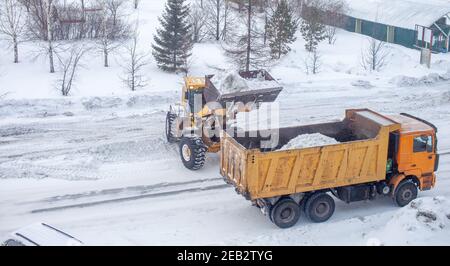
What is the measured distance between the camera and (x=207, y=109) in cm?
1814

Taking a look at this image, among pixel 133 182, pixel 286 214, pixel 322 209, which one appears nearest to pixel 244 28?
pixel 133 182

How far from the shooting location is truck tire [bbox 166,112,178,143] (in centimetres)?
1964

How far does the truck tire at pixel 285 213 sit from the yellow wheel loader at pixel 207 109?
12.9ft

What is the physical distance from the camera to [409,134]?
14547 millimetres

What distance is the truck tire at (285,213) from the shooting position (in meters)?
13.8

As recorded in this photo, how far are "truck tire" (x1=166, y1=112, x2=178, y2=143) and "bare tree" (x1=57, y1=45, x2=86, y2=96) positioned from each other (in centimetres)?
777

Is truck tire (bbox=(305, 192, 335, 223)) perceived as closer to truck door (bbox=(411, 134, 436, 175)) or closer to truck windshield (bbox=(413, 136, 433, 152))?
truck door (bbox=(411, 134, 436, 175))

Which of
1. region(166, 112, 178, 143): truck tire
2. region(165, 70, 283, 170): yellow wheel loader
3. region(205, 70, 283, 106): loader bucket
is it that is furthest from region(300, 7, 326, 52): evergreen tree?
region(166, 112, 178, 143): truck tire

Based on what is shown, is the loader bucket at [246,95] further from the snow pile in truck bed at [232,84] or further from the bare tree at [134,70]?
the bare tree at [134,70]

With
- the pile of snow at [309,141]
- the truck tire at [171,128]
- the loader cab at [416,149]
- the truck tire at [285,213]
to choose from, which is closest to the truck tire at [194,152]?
the truck tire at [171,128]

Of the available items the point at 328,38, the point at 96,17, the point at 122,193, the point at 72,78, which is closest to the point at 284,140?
the point at 122,193

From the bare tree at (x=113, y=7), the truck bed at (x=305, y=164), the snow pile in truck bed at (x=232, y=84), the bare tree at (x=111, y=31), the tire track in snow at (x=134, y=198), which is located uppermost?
the bare tree at (x=113, y=7)

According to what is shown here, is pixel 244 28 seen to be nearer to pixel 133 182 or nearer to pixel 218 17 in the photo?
pixel 218 17
